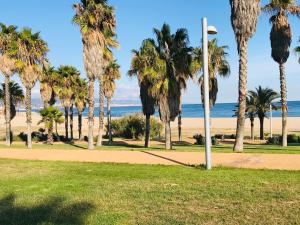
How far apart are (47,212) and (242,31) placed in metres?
16.3

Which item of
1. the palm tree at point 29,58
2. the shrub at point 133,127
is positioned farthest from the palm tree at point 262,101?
the palm tree at point 29,58

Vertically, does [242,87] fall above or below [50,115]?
above

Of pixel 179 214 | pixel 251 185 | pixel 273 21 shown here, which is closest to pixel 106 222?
pixel 179 214

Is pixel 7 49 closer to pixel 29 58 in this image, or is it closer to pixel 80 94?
pixel 29 58

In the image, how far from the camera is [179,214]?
26.1 ft

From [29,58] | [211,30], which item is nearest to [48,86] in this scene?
[29,58]

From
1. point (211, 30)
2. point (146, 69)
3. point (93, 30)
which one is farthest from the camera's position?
point (146, 69)

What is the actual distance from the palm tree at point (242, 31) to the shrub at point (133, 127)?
2630 cm

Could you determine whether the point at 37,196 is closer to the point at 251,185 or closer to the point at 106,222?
the point at 106,222

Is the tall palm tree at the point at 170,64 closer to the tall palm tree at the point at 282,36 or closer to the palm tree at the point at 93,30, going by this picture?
the palm tree at the point at 93,30

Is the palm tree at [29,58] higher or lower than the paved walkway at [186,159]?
higher

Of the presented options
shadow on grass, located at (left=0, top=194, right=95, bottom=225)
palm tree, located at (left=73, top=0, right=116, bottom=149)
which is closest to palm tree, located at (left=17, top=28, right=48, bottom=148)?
palm tree, located at (left=73, top=0, right=116, bottom=149)

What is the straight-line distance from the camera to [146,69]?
28.1 m

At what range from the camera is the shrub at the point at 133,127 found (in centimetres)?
4766
